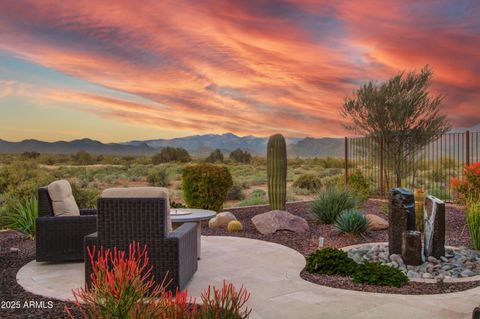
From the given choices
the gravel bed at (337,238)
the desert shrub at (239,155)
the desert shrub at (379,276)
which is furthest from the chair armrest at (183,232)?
the desert shrub at (239,155)

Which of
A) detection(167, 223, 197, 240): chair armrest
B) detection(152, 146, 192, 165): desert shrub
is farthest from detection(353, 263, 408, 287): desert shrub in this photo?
detection(152, 146, 192, 165): desert shrub

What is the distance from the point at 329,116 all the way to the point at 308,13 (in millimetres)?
6114

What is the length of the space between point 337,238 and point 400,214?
A: 7.16 ft

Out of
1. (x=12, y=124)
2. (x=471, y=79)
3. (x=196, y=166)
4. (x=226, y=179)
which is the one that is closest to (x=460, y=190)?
(x=471, y=79)

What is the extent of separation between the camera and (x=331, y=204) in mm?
9578

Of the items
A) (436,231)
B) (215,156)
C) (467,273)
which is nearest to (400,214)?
(436,231)

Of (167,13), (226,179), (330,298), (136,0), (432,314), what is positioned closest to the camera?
(432,314)

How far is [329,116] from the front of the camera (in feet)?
53.6

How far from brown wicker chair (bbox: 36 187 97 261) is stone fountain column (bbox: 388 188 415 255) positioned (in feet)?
13.6

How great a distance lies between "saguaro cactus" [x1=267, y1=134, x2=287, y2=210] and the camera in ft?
36.4

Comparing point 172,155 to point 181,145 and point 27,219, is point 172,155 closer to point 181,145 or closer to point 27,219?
point 181,145

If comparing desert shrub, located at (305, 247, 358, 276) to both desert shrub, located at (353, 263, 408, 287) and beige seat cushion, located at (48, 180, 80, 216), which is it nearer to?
desert shrub, located at (353, 263, 408, 287)

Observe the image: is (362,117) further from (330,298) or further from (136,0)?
(330,298)

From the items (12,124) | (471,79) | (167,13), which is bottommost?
(12,124)
